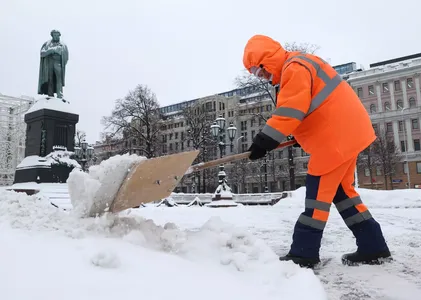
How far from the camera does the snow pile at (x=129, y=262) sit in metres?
1.38

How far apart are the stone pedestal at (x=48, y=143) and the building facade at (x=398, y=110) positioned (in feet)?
125

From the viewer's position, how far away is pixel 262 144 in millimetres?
2439

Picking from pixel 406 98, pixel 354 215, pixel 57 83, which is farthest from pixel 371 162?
pixel 354 215

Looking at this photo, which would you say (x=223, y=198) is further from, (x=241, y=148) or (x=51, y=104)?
(x=241, y=148)

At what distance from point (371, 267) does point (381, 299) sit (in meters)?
0.70

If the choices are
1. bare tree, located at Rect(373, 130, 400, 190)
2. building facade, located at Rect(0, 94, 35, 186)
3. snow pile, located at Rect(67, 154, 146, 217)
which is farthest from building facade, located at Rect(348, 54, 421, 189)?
snow pile, located at Rect(67, 154, 146, 217)

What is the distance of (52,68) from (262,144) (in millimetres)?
10573

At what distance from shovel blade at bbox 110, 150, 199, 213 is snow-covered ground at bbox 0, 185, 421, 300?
6.2 inches

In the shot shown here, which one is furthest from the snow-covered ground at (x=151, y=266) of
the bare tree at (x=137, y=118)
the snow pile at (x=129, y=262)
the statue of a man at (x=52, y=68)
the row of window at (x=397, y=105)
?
the row of window at (x=397, y=105)

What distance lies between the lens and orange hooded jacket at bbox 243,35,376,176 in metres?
2.40

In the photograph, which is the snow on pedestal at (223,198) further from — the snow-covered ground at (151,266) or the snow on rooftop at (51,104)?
the snow-covered ground at (151,266)

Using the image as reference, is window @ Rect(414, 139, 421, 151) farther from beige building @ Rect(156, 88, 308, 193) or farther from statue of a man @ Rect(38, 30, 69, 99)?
statue of a man @ Rect(38, 30, 69, 99)

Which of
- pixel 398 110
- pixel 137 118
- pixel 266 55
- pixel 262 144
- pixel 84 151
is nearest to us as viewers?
pixel 262 144

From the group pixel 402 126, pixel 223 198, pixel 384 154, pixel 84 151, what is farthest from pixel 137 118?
pixel 402 126
